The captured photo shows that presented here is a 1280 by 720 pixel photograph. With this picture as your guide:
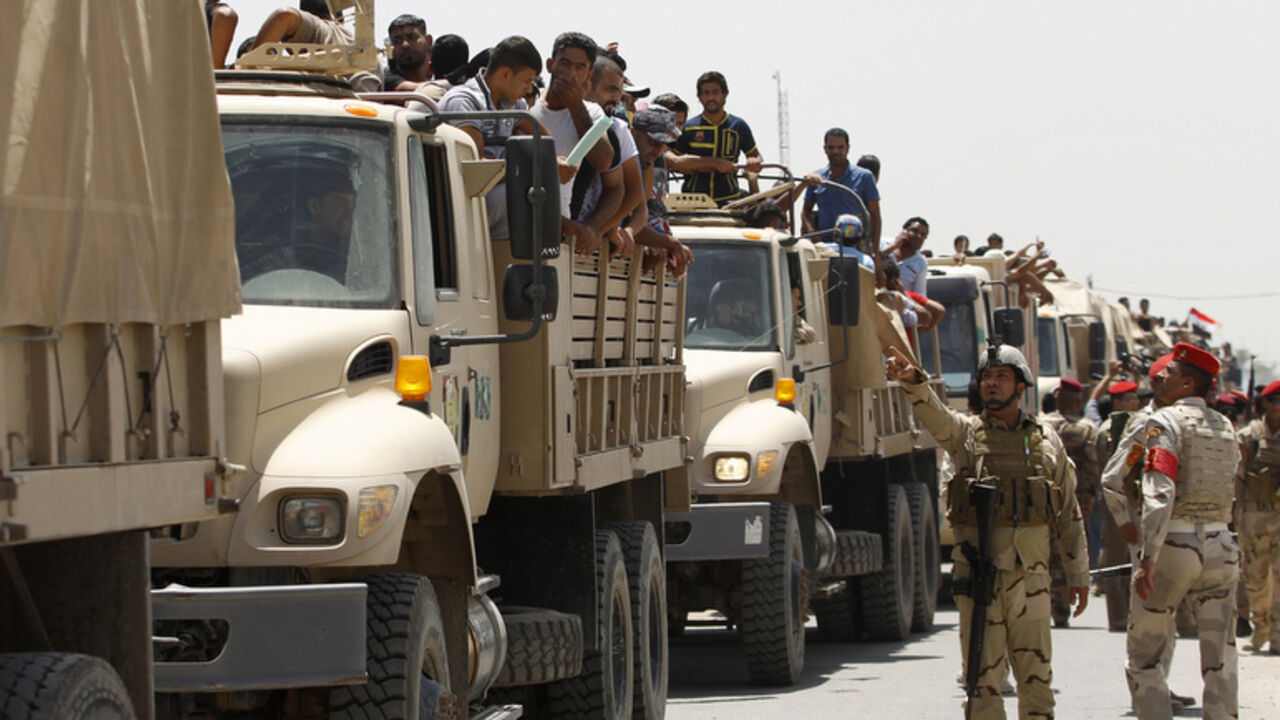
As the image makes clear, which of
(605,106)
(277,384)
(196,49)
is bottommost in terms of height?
(277,384)

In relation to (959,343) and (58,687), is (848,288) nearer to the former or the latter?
(959,343)

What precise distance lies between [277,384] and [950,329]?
1352cm

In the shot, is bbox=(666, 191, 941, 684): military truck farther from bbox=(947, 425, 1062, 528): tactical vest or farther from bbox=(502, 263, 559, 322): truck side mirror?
bbox=(502, 263, 559, 322): truck side mirror

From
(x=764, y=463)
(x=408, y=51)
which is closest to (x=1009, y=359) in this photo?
(x=408, y=51)

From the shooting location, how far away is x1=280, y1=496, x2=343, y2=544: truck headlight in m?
6.15

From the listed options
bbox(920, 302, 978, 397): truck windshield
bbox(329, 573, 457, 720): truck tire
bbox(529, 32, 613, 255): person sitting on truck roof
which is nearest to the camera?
bbox(329, 573, 457, 720): truck tire

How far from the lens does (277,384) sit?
21.0 ft

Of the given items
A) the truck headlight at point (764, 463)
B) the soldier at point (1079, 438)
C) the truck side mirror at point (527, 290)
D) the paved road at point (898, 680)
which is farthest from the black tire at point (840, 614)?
the truck side mirror at point (527, 290)

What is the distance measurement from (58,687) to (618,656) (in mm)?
5322

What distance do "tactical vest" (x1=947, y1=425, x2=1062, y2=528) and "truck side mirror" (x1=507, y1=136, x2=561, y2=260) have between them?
104 inches

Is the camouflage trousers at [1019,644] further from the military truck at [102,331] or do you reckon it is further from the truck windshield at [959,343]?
the truck windshield at [959,343]

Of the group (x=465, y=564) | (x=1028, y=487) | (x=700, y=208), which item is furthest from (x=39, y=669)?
(x=700, y=208)

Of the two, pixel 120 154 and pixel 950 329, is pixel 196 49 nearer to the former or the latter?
pixel 120 154

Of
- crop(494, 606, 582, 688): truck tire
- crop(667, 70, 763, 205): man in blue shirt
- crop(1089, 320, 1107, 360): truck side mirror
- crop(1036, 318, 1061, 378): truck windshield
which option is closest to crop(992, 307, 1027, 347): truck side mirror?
crop(667, 70, 763, 205): man in blue shirt
